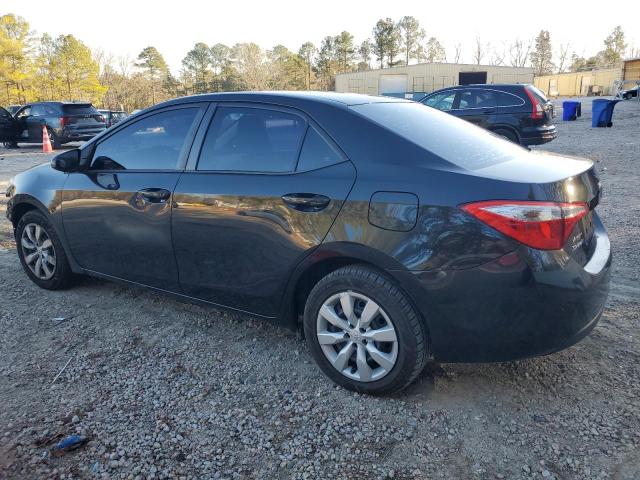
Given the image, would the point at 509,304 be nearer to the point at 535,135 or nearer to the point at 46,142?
the point at 535,135

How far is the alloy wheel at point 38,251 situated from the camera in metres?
4.30

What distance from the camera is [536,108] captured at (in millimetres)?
11023

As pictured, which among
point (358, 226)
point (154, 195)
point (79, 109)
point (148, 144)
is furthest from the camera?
point (79, 109)

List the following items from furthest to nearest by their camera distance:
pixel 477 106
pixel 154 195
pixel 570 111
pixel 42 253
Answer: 1. pixel 570 111
2. pixel 477 106
3. pixel 42 253
4. pixel 154 195

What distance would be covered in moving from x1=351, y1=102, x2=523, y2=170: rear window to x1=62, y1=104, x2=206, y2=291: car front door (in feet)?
4.11

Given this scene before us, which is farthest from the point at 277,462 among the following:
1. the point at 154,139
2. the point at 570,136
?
the point at 570,136

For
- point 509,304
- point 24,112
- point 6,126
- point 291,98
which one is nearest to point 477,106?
point 291,98

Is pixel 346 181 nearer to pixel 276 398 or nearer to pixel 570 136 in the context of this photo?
pixel 276 398

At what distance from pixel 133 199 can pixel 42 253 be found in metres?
1.40

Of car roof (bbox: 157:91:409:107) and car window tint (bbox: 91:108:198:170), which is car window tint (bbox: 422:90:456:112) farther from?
car window tint (bbox: 91:108:198:170)

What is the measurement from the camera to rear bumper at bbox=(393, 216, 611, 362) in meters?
2.36

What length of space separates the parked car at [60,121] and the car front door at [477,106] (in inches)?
479

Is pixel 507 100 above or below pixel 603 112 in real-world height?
above

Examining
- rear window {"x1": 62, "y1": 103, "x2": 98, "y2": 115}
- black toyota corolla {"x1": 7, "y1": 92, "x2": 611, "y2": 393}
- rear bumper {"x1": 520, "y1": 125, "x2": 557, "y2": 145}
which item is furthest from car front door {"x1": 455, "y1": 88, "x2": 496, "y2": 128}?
rear window {"x1": 62, "y1": 103, "x2": 98, "y2": 115}
